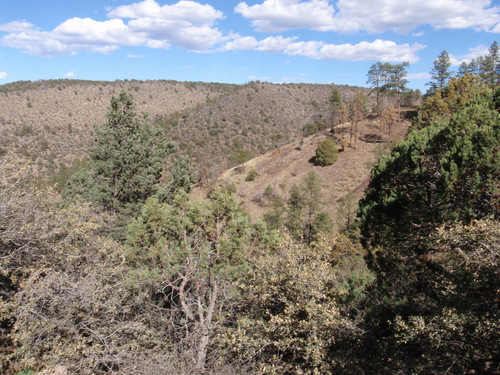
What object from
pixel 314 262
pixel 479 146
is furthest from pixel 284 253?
pixel 479 146

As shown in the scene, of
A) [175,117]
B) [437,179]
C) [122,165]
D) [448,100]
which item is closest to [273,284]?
[437,179]

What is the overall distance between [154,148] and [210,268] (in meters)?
12.7

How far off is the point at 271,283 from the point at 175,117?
7497cm

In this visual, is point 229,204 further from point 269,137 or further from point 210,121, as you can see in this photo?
point 210,121

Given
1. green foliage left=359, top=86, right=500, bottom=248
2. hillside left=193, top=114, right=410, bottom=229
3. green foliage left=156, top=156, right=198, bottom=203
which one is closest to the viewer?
green foliage left=359, top=86, right=500, bottom=248

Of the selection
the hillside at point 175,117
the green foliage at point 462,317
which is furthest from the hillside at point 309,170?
the green foliage at point 462,317

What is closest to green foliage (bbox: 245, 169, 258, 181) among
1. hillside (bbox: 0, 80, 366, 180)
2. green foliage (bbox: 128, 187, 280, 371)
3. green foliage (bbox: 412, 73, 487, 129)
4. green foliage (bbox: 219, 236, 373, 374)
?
hillside (bbox: 0, 80, 366, 180)

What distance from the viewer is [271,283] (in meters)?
7.68

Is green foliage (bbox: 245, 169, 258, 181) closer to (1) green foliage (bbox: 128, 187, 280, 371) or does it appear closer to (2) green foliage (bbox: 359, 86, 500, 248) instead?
(2) green foliage (bbox: 359, 86, 500, 248)

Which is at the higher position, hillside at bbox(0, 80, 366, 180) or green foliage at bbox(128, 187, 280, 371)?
hillside at bbox(0, 80, 366, 180)

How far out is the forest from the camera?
623cm

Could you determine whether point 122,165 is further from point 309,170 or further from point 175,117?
point 175,117

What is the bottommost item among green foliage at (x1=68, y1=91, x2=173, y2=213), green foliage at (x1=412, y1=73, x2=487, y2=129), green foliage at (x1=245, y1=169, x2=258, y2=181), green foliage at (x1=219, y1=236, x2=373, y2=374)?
green foliage at (x1=245, y1=169, x2=258, y2=181)

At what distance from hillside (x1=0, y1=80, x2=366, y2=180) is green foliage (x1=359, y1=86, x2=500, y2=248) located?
33.8 metres
